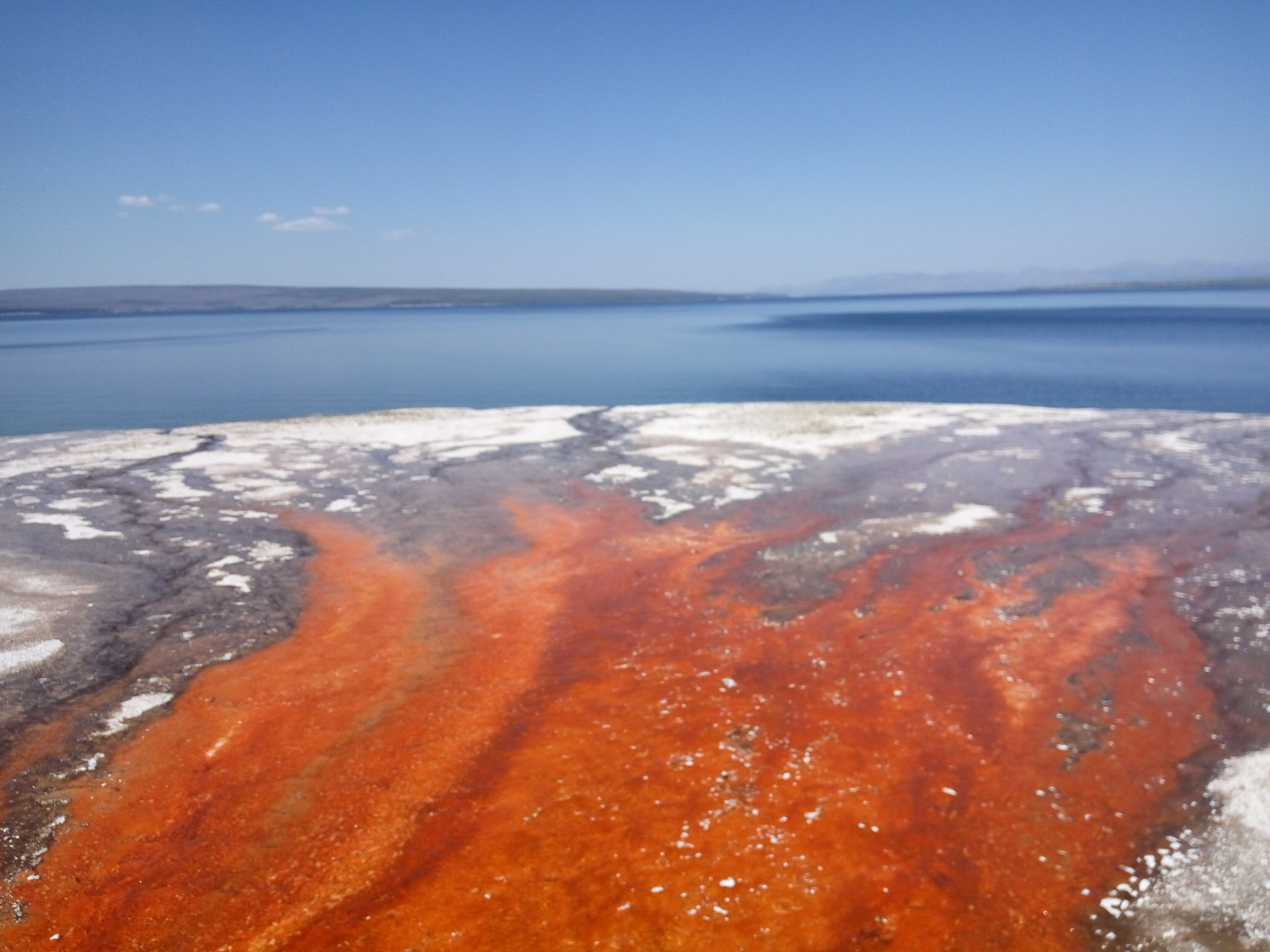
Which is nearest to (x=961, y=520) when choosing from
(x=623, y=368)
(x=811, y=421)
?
(x=811, y=421)

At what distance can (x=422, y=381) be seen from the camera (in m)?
40.8

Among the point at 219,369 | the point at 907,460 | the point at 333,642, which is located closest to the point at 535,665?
the point at 333,642

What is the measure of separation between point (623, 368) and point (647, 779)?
42.2 meters

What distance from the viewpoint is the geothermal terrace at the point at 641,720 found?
4.57 metres

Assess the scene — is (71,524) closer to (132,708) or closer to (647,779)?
(132,708)

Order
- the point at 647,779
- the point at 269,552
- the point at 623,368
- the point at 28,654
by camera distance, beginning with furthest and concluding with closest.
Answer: the point at 623,368, the point at 269,552, the point at 28,654, the point at 647,779

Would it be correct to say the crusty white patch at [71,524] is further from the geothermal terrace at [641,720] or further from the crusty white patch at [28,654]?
the crusty white patch at [28,654]

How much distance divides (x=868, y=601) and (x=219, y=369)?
1847 inches

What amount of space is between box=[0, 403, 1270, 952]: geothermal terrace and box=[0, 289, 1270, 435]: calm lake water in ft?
68.9

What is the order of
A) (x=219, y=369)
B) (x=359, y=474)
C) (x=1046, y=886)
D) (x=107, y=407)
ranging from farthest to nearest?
A: (x=219, y=369) → (x=107, y=407) → (x=359, y=474) → (x=1046, y=886)

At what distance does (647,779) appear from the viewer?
5.66m

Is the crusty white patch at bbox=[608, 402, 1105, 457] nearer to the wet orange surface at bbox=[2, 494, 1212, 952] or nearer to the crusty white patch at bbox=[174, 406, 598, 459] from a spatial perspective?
the crusty white patch at bbox=[174, 406, 598, 459]

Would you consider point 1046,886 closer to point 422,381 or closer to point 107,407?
point 107,407

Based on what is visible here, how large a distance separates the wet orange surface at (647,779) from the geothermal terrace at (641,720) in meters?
0.03
